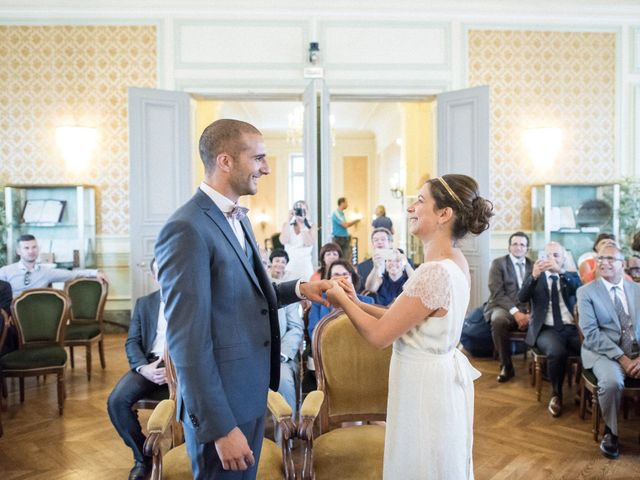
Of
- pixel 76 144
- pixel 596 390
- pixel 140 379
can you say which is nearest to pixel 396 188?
pixel 76 144

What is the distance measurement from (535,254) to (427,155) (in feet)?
10.4

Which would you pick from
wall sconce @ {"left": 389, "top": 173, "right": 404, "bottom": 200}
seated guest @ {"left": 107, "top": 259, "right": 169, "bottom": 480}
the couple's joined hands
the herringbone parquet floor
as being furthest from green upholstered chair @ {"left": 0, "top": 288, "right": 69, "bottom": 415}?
wall sconce @ {"left": 389, "top": 173, "right": 404, "bottom": 200}

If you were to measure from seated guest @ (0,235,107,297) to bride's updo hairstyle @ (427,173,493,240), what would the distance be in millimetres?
4137

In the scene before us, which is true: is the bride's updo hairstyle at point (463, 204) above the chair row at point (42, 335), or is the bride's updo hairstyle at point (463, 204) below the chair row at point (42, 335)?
above

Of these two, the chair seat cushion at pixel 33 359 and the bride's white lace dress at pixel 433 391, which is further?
the chair seat cushion at pixel 33 359

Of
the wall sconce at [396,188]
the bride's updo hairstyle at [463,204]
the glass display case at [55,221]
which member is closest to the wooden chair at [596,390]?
the bride's updo hairstyle at [463,204]

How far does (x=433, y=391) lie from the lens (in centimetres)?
160

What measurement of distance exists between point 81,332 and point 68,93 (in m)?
3.30

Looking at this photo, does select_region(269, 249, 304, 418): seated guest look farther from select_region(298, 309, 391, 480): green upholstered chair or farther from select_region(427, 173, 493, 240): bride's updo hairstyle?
select_region(427, 173, 493, 240): bride's updo hairstyle

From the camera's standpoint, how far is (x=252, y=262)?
1.53m

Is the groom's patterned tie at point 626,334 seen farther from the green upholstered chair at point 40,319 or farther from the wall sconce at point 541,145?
the green upholstered chair at point 40,319

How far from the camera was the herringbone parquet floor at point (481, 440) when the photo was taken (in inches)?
Result: 109

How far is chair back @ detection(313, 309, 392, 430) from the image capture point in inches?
89.7

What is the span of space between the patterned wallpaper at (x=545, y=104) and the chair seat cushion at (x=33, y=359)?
16.8 ft
